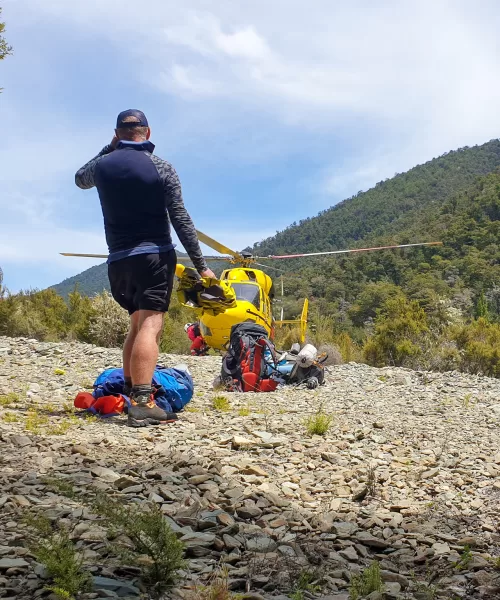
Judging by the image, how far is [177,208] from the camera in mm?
4031

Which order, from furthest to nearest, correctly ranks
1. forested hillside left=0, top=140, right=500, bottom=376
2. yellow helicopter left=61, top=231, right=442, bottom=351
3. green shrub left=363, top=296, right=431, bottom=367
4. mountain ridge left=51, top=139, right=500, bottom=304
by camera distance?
mountain ridge left=51, top=139, right=500, bottom=304 → forested hillside left=0, top=140, right=500, bottom=376 → green shrub left=363, top=296, right=431, bottom=367 → yellow helicopter left=61, top=231, right=442, bottom=351

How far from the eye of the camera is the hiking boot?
12.8 ft

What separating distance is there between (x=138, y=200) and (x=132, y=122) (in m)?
→ 0.60

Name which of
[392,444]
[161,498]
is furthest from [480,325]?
[161,498]

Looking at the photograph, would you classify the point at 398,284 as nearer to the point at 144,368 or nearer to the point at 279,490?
the point at 144,368

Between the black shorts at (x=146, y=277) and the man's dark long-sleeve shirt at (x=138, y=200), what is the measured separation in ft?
0.17

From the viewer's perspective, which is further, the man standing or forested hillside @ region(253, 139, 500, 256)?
forested hillside @ region(253, 139, 500, 256)

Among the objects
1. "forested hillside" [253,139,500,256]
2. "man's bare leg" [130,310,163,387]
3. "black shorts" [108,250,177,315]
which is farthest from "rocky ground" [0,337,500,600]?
"forested hillside" [253,139,500,256]

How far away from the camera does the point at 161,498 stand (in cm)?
247

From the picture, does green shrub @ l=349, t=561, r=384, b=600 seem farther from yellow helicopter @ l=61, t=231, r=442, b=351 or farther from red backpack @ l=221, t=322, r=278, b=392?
yellow helicopter @ l=61, t=231, r=442, b=351

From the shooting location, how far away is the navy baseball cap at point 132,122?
4039 mm

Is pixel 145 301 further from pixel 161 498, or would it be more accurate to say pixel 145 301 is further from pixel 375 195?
pixel 375 195

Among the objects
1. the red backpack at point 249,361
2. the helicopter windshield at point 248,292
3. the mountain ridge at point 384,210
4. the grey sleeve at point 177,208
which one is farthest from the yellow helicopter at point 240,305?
the mountain ridge at point 384,210

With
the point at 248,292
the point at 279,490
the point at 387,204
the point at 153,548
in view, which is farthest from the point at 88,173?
the point at 387,204
